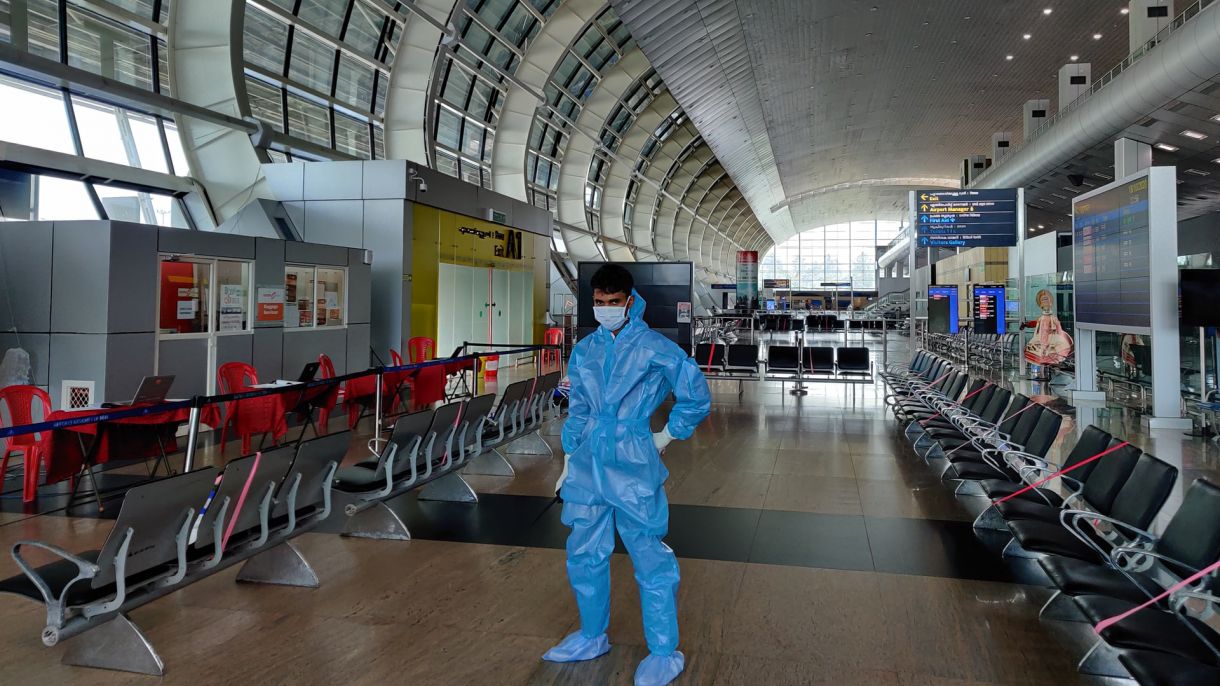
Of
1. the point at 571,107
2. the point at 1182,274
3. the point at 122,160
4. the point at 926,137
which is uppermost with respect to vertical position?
the point at 926,137

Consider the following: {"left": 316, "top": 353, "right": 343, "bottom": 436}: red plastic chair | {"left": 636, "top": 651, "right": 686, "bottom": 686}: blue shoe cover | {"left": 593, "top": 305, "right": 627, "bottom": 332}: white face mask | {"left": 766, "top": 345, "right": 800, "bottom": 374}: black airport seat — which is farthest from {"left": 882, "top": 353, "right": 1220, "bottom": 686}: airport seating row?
{"left": 766, "top": 345, "right": 800, "bottom": 374}: black airport seat

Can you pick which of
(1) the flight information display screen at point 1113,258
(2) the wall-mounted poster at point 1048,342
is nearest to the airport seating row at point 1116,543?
(1) the flight information display screen at point 1113,258

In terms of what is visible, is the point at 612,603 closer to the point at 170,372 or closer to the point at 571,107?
the point at 170,372

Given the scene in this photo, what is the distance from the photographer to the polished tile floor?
3211 millimetres

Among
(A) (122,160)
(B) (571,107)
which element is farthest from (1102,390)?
(B) (571,107)

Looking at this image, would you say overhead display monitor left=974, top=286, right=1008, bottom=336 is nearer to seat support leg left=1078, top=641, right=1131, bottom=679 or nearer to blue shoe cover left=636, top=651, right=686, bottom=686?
seat support leg left=1078, top=641, right=1131, bottom=679

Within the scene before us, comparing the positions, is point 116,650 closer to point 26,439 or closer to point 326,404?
point 26,439

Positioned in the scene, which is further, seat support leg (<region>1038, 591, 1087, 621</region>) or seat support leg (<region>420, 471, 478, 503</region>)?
seat support leg (<region>420, 471, 478, 503</region>)

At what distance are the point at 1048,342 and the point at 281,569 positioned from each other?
1320 centimetres

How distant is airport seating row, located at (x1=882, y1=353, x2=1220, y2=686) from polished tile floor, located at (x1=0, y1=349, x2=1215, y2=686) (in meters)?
0.36

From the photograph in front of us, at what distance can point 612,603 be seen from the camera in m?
4.00

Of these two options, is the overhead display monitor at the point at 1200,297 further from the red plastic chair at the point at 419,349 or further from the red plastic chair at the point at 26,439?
the red plastic chair at the point at 26,439

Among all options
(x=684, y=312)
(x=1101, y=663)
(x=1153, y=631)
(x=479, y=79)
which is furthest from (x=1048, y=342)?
(x=479, y=79)

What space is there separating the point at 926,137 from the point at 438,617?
3901 cm
